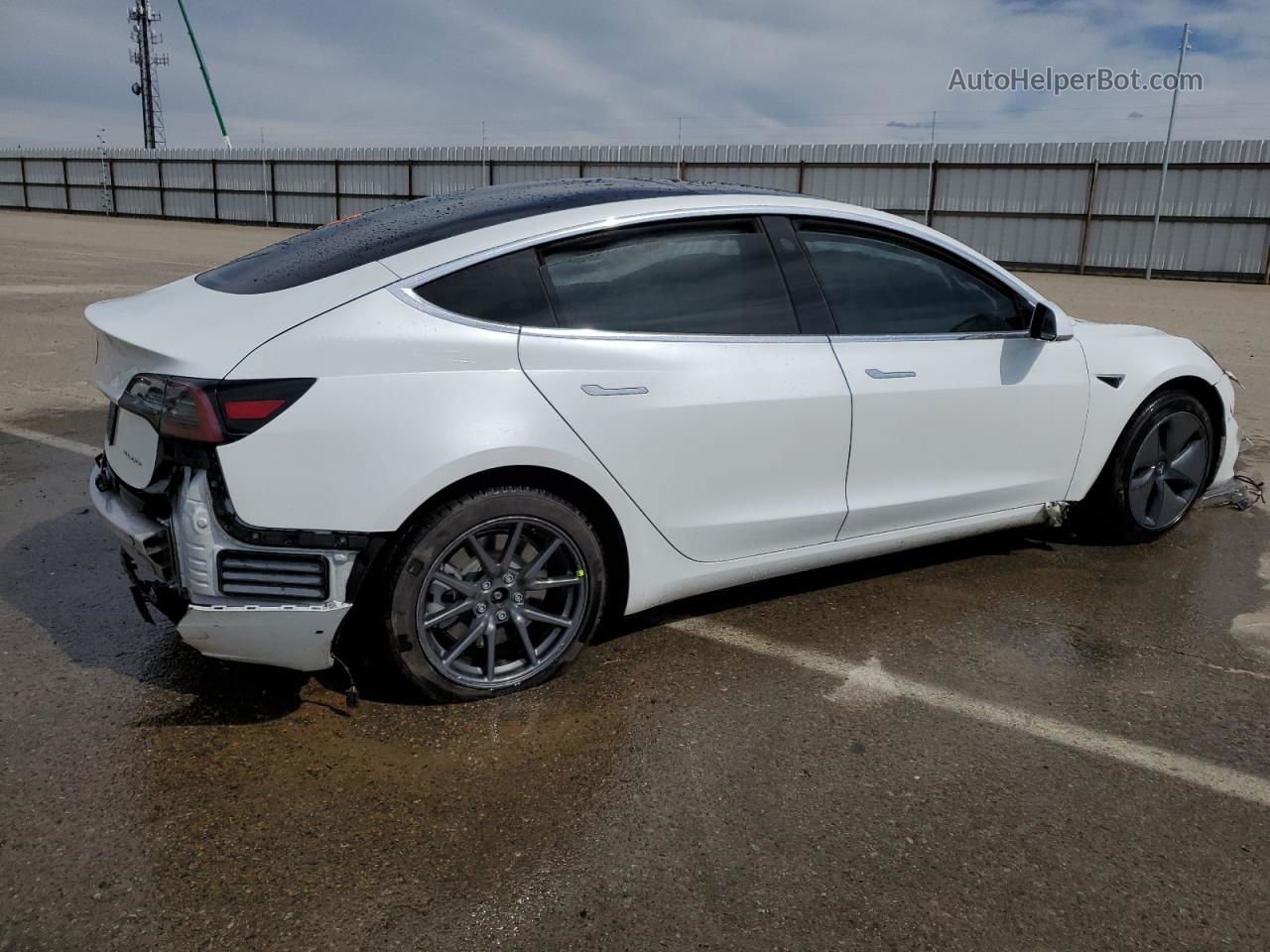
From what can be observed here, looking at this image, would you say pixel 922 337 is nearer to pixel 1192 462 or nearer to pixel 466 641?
pixel 1192 462

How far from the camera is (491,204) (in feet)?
11.6

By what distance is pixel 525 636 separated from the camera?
128 inches

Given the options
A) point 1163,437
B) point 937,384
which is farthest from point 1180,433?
point 937,384

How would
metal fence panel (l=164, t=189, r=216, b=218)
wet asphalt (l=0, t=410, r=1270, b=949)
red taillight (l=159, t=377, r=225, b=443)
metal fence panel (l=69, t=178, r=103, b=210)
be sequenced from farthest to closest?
metal fence panel (l=69, t=178, r=103, b=210) → metal fence panel (l=164, t=189, r=216, b=218) → red taillight (l=159, t=377, r=225, b=443) → wet asphalt (l=0, t=410, r=1270, b=949)

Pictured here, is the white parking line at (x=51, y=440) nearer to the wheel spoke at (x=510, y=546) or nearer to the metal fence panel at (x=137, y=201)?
the wheel spoke at (x=510, y=546)

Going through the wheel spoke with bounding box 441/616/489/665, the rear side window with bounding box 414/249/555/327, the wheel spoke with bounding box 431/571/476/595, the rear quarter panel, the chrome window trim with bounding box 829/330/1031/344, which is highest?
the rear side window with bounding box 414/249/555/327

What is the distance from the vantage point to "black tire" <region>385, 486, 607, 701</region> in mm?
2988

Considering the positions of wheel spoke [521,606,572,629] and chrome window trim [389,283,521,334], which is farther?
wheel spoke [521,606,572,629]

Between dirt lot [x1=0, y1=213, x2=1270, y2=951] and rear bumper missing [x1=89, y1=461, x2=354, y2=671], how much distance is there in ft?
1.06

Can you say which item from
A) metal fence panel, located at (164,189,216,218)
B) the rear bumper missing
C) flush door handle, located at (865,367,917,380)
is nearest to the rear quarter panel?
the rear bumper missing

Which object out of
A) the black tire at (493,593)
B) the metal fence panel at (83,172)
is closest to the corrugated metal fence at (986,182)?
the metal fence panel at (83,172)

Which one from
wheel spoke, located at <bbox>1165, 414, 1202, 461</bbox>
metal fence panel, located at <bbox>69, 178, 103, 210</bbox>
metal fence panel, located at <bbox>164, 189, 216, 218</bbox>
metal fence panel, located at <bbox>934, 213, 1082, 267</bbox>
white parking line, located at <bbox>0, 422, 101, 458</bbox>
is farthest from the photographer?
metal fence panel, located at <bbox>69, 178, 103, 210</bbox>

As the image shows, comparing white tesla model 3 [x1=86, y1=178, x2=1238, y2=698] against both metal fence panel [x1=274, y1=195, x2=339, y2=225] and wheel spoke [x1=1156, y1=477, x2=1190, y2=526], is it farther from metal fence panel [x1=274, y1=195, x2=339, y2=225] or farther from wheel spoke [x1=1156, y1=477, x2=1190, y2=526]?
metal fence panel [x1=274, y1=195, x2=339, y2=225]

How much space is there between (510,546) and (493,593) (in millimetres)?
153
